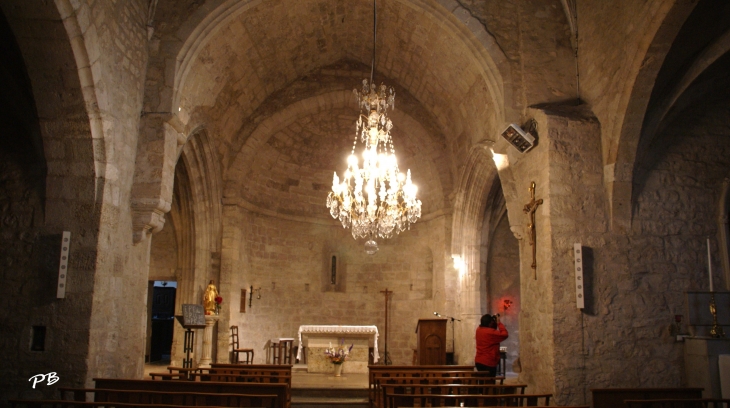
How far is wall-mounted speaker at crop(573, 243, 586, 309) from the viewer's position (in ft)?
24.3

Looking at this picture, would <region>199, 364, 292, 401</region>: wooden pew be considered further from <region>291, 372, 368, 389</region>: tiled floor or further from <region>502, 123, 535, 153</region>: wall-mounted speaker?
<region>502, 123, 535, 153</region>: wall-mounted speaker

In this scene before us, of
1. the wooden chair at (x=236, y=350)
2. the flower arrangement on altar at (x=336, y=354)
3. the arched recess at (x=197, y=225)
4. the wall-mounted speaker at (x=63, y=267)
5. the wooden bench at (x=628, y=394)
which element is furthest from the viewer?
the arched recess at (x=197, y=225)

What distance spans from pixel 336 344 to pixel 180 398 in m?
5.61

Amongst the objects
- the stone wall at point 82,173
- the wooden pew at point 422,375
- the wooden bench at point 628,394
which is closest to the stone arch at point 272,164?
the stone wall at point 82,173

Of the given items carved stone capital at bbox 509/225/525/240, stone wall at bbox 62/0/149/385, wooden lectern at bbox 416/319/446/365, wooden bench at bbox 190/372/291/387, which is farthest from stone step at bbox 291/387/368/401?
carved stone capital at bbox 509/225/525/240

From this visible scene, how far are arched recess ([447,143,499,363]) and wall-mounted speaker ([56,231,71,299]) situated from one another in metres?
7.23

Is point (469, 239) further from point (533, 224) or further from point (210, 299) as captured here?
point (210, 299)

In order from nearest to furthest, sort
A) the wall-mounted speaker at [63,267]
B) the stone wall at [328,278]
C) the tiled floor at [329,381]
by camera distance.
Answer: the wall-mounted speaker at [63,267]
the tiled floor at [329,381]
the stone wall at [328,278]

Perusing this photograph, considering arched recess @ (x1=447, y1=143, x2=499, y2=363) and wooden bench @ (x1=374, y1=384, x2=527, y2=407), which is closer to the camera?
wooden bench @ (x1=374, y1=384, x2=527, y2=407)

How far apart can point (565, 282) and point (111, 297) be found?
5.70m

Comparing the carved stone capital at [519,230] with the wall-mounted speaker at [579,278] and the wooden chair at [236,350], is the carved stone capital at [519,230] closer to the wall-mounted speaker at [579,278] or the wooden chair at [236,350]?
the wall-mounted speaker at [579,278]

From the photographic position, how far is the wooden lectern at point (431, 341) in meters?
10.5

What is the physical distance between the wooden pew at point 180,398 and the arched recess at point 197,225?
20.6ft

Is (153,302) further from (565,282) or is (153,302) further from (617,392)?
(617,392)
